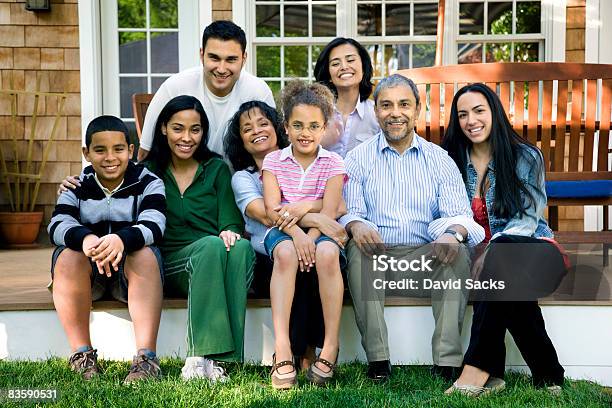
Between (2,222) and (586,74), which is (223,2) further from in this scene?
(586,74)

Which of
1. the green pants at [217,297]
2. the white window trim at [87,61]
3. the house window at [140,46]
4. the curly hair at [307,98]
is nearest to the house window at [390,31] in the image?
the house window at [140,46]

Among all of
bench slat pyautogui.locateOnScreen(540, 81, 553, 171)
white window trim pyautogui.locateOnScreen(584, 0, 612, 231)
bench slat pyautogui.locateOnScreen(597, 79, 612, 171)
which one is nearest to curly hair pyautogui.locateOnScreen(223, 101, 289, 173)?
bench slat pyautogui.locateOnScreen(540, 81, 553, 171)

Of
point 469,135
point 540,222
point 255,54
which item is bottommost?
point 540,222

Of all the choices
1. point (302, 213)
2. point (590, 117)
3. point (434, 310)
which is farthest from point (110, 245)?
point (590, 117)

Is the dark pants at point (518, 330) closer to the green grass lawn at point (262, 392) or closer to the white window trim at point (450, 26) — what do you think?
the green grass lawn at point (262, 392)

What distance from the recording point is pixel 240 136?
309 centimetres

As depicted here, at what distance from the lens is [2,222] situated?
528cm

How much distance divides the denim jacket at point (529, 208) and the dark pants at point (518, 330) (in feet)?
→ 0.33

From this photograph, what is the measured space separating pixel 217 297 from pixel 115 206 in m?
0.51

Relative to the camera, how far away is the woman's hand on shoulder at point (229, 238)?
277cm

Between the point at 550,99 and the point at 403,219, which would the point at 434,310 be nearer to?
the point at 403,219

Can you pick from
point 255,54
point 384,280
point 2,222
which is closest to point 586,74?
point 384,280

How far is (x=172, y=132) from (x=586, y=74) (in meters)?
1.83

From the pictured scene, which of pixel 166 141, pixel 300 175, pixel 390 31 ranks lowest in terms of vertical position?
pixel 300 175
